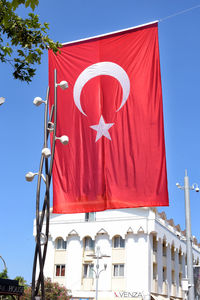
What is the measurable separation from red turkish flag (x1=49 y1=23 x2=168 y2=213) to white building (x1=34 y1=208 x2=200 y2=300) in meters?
30.7

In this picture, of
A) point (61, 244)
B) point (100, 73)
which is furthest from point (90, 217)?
point (100, 73)

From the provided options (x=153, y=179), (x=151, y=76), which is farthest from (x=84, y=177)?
(x=151, y=76)

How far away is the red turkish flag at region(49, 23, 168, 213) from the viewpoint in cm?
1419

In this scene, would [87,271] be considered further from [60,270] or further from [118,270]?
[118,270]

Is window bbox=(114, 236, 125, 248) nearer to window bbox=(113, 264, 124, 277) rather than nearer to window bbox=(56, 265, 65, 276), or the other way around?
window bbox=(113, 264, 124, 277)

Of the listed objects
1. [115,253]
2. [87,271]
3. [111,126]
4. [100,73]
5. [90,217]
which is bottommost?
[87,271]

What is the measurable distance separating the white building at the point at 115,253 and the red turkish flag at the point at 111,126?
30.7 m

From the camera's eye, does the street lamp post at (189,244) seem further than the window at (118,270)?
No

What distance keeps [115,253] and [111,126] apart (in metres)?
32.7

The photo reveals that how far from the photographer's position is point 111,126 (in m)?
14.9

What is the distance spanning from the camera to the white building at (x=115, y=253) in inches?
1731

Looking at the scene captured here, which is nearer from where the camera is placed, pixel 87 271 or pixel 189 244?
pixel 189 244

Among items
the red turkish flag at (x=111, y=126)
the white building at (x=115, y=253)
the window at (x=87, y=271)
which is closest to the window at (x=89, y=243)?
the white building at (x=115, y=253)

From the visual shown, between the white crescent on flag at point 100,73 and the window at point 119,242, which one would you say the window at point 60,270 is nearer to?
the window at point 119,242
